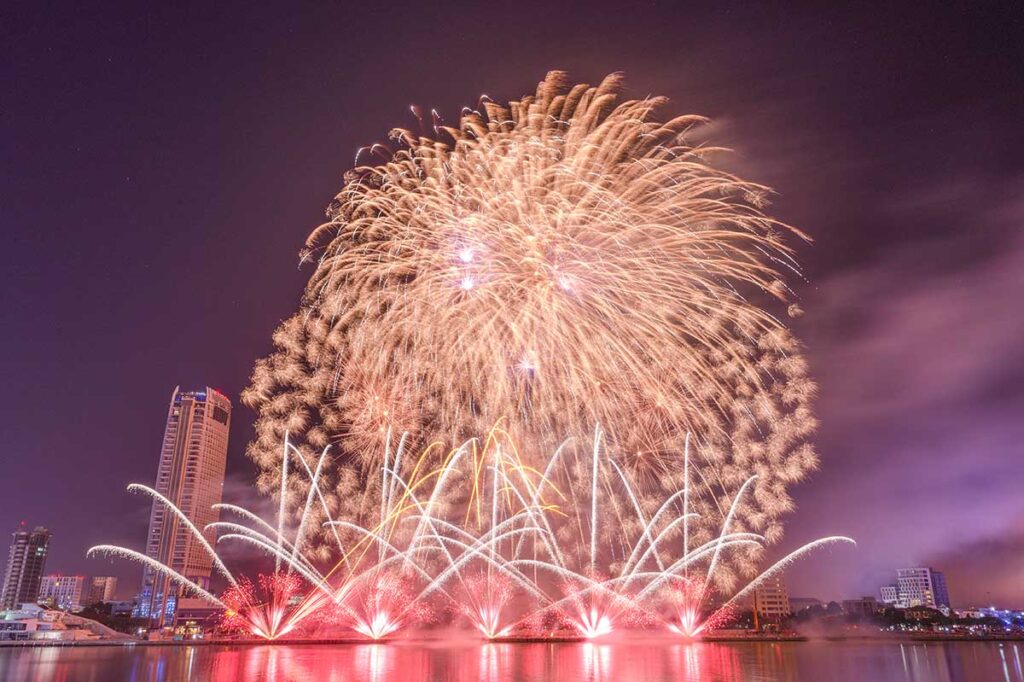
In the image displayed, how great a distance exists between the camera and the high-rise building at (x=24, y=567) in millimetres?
172875

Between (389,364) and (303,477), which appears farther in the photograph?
(303,477)

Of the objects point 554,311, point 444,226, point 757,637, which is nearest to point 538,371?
point 554,311

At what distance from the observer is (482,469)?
29.4 metres

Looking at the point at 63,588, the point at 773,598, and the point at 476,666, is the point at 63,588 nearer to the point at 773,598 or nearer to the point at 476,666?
the point at 773,598

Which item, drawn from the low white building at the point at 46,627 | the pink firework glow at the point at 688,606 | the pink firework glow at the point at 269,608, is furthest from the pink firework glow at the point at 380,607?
the low white building at the point at 46,627

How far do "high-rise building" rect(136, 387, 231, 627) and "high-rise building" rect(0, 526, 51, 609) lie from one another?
61.6m

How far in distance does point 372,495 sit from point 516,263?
43.4 ft

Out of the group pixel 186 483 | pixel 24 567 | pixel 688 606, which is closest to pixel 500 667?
pixel 688 606

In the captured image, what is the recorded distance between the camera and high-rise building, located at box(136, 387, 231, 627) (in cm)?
13200

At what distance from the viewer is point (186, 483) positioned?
13650 cm

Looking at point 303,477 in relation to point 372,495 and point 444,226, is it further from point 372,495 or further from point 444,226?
point 444,226

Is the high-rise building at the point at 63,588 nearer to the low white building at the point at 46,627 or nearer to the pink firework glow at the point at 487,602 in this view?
the low white building at the point at 46,627

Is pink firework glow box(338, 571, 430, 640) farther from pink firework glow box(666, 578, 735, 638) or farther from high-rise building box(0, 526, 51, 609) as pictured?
high-rise building box(0, 526, 51, 609)

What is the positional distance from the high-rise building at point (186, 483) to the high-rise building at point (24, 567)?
Result: 61.6m
